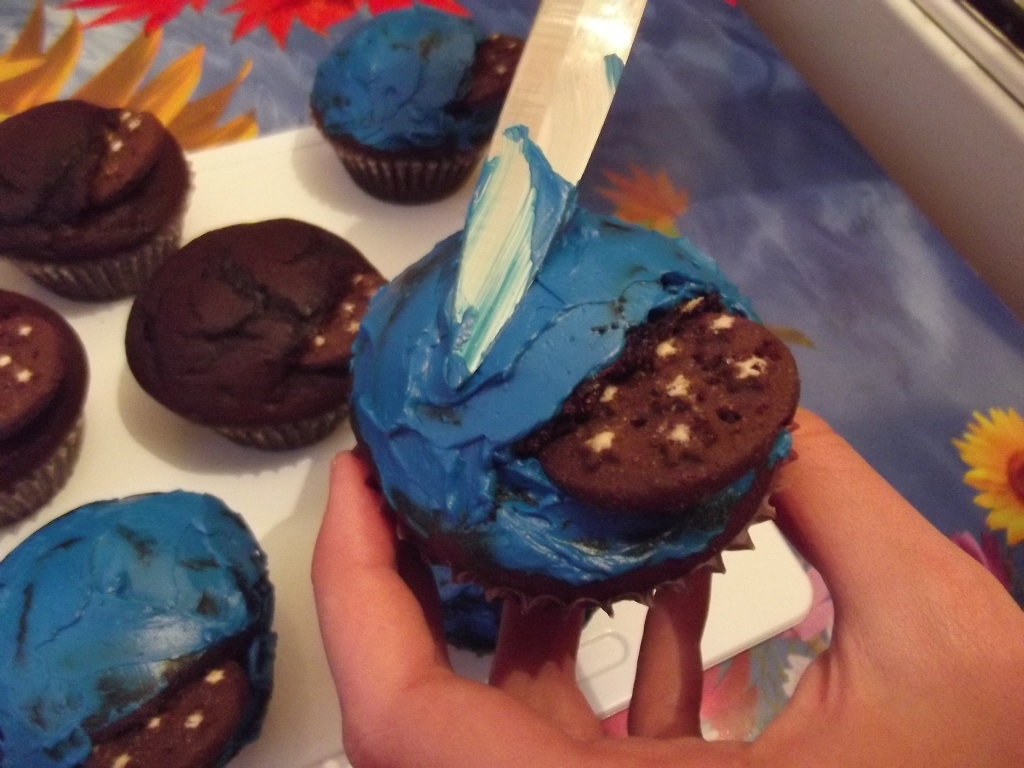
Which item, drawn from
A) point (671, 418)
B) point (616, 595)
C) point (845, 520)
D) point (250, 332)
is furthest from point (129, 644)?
point (845, 520)

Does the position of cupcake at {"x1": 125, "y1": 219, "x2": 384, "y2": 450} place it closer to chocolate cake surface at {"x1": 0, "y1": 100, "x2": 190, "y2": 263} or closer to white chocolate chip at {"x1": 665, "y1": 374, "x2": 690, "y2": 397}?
chocolate cake surface at {"x1": 0, "y1": 100, "x2": 190, "y2": 263}

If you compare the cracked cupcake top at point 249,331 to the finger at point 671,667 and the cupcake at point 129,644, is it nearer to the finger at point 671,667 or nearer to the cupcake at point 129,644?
the cupcake at point 129,644

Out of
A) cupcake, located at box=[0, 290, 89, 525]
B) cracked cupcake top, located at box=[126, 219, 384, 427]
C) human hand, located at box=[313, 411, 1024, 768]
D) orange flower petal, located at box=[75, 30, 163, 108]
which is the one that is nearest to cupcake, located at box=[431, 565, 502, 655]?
human hand, located at box=[313, 411, 1024, 768]

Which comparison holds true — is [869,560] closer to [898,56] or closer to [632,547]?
[632,547]

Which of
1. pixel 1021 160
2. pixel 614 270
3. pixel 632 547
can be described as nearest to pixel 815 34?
pixel 1021 160

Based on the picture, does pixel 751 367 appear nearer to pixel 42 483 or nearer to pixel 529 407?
pixel 529 407
